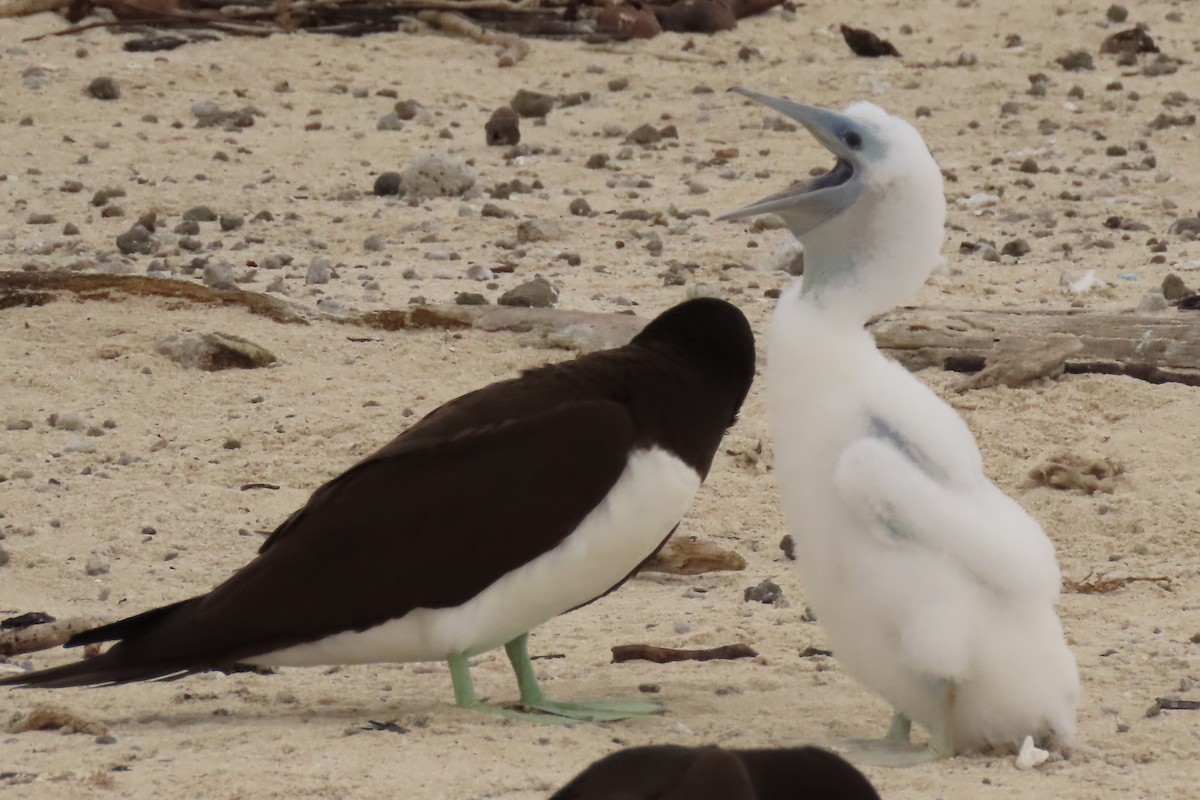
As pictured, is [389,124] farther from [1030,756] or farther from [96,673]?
[1030,756]

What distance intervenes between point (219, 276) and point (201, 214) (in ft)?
4.04

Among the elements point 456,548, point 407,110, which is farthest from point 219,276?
point 456,548

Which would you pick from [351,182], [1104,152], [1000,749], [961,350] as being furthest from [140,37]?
[1000,749]

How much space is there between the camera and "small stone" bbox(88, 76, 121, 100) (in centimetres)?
1222

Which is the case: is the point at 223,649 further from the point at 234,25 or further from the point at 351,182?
the point at 234,25

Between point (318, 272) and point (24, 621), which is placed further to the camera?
point (318, 272)

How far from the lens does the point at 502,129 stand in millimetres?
11664

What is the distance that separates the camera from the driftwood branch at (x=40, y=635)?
553cm

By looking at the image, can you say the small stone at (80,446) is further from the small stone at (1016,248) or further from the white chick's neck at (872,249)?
the small stone at (1016,248)

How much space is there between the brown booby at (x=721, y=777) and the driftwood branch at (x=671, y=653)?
2906mm

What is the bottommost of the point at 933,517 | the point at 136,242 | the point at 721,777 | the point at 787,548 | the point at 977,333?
the point at 787,548

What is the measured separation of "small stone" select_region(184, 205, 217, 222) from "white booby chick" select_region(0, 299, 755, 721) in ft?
17.2

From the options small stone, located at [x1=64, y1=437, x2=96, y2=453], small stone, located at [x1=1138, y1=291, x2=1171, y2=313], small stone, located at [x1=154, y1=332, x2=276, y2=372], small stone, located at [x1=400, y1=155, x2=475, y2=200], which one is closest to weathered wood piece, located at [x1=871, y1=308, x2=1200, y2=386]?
small stone, located at [x1=1138, y1=291, x2=1171, y2=313]

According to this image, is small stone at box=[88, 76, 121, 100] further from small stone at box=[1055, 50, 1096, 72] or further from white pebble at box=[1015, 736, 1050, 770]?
white pebble at box=[1015, 736, 1050, 770]
